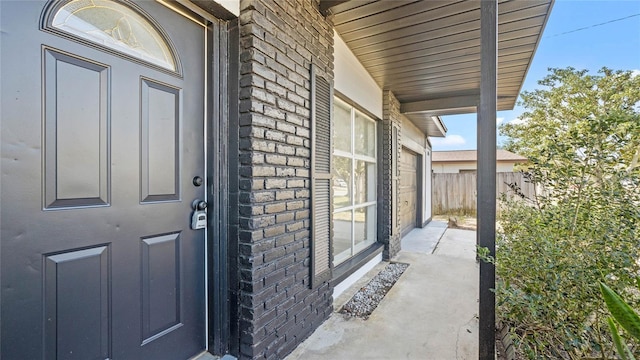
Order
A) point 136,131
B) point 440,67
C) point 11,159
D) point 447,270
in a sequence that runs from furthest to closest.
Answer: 1. point 447,270
2. point 440,67
3. point 136,131
4. point 11,159

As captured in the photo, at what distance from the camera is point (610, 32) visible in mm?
8094

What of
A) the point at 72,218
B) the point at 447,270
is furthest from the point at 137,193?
the point at 447,270

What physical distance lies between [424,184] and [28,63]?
8.46 m

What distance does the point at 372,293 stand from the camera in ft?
10.8

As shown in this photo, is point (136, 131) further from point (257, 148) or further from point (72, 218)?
point (257, 148)

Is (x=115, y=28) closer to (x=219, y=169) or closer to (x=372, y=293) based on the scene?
(x=219, y=169)

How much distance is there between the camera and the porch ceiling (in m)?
2.50

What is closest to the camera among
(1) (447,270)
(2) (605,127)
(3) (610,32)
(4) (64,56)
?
(4) (64,56)

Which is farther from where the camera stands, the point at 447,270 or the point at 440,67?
the point at 447,270

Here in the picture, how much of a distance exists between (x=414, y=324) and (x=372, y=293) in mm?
772

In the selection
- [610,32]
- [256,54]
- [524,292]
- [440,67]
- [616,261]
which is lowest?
[524,292]

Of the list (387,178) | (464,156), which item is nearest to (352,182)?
(387,178)

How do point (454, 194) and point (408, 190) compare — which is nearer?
point (408, 190)

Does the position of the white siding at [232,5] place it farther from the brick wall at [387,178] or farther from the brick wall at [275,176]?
the brick wall at [387,178]
